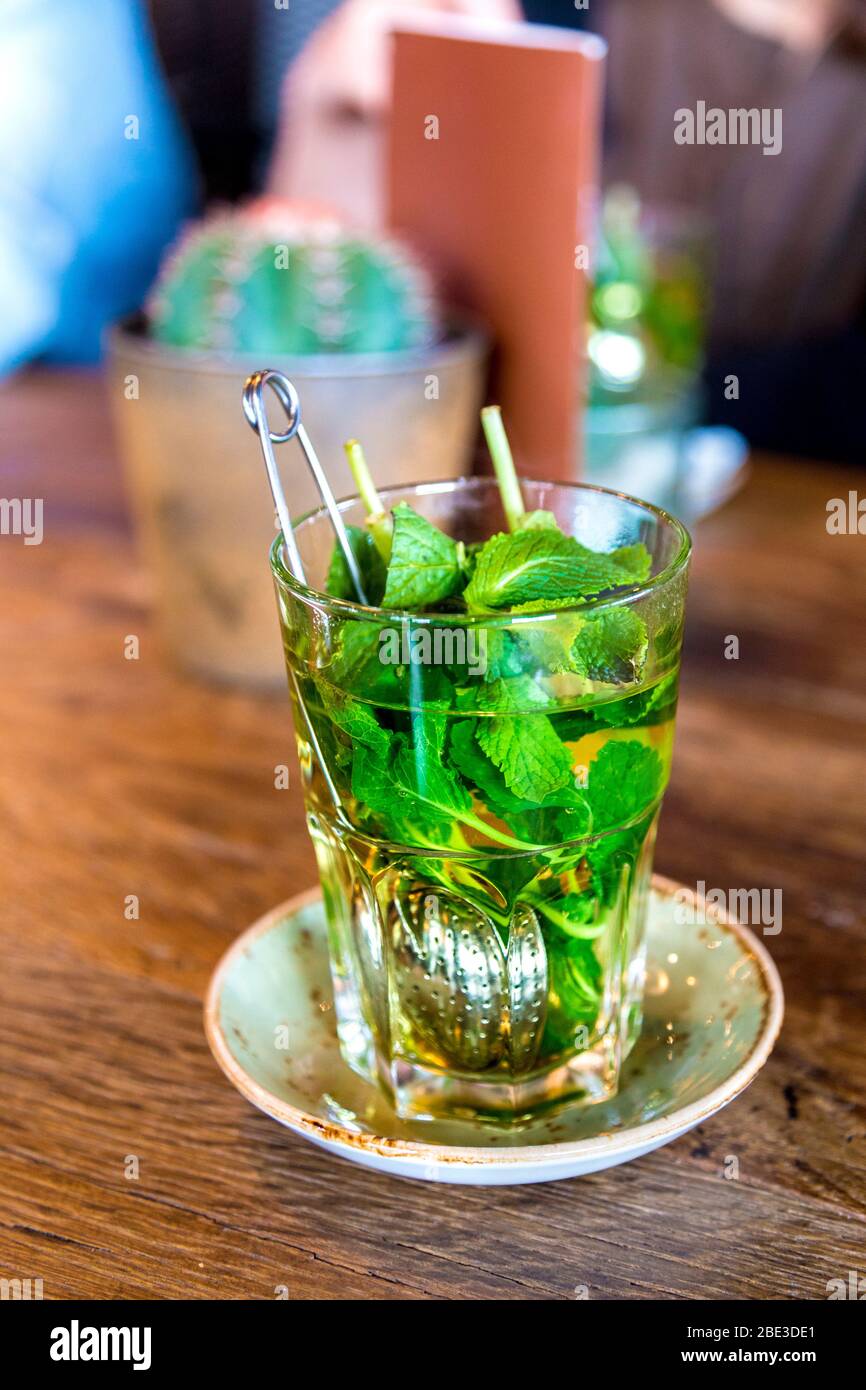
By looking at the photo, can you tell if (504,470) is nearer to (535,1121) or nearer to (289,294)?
(535,1121)

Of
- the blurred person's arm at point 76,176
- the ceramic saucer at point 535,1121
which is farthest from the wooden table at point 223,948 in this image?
the blurred person's arm at point 76,176

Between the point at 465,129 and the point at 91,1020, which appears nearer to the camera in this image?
the point at 91,1020

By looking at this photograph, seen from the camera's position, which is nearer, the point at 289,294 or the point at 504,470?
the point at 504,470

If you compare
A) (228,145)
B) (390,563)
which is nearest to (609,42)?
(228,145)

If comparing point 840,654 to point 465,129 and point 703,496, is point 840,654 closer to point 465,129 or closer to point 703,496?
point 703,496

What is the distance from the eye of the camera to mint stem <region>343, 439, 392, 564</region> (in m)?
0.51

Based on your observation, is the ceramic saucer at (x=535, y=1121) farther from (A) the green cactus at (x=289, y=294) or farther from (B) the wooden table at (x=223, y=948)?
(A) the green cactus at (x=289, y=294)

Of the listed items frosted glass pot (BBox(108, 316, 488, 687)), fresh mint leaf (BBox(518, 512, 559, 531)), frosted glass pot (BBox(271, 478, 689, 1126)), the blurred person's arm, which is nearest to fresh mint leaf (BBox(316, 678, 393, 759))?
frosted glass pot (BBox(271, 478, 689, 1126))

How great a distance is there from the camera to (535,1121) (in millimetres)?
505

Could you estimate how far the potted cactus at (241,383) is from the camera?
0.83 meters

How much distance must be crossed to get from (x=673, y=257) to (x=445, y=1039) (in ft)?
2.79

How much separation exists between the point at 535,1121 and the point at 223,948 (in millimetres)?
188

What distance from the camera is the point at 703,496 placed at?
1.11 m

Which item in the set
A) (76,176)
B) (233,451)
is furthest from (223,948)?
(76,176)
